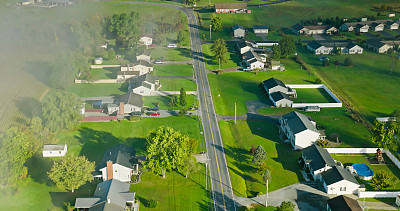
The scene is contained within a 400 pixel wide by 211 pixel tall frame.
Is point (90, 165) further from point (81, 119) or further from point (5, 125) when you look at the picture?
point (5, 125)

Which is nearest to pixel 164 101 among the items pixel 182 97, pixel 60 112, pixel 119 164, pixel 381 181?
pixel 182 97

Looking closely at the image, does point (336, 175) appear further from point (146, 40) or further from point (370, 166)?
point (146, 40)

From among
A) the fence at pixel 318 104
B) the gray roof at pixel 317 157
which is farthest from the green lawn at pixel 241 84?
the gray roof at pixel 317 157

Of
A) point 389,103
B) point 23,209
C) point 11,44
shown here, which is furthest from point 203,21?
point 23,209

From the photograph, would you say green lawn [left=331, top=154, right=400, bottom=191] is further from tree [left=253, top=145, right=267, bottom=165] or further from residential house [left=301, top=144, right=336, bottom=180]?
tree [left=253, top=145, right=267, bottom=165]

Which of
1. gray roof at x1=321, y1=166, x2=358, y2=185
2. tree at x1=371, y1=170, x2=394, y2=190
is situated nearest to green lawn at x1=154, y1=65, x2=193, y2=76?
gray roof at x1=321, y1=166, x2=358, y2=185

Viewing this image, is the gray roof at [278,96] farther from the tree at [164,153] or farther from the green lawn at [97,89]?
the green lawn at [97,89]
